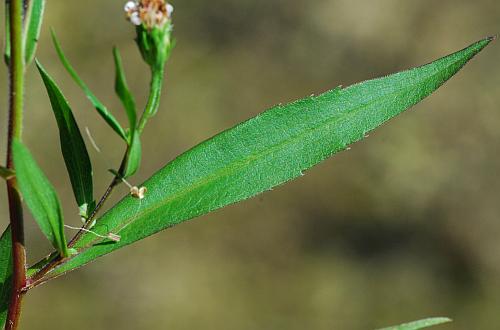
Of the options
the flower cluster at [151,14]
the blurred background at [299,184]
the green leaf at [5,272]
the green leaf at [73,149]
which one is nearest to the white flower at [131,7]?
the flower cluster at [151,14]

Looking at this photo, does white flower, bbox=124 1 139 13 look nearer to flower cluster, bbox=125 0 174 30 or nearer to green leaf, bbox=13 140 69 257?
flower cluster, bbox=125 0 174 30

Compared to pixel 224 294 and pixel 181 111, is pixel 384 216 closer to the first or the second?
pixel 224 294

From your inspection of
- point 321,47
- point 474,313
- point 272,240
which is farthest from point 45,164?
point 474,313

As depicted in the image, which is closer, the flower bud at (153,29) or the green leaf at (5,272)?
the flower bud at (153,29)

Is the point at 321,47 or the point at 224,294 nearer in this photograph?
the point at 224,294

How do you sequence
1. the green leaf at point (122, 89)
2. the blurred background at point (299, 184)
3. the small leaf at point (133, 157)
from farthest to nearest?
the blurred background at point (299, 184) < the small leaf at point (133, 157) < the green leaf at point (122, 89)

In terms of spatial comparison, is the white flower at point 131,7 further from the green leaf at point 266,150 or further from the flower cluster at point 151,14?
the green leaf at point 266,150

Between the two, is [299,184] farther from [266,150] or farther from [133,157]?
[133,157]
